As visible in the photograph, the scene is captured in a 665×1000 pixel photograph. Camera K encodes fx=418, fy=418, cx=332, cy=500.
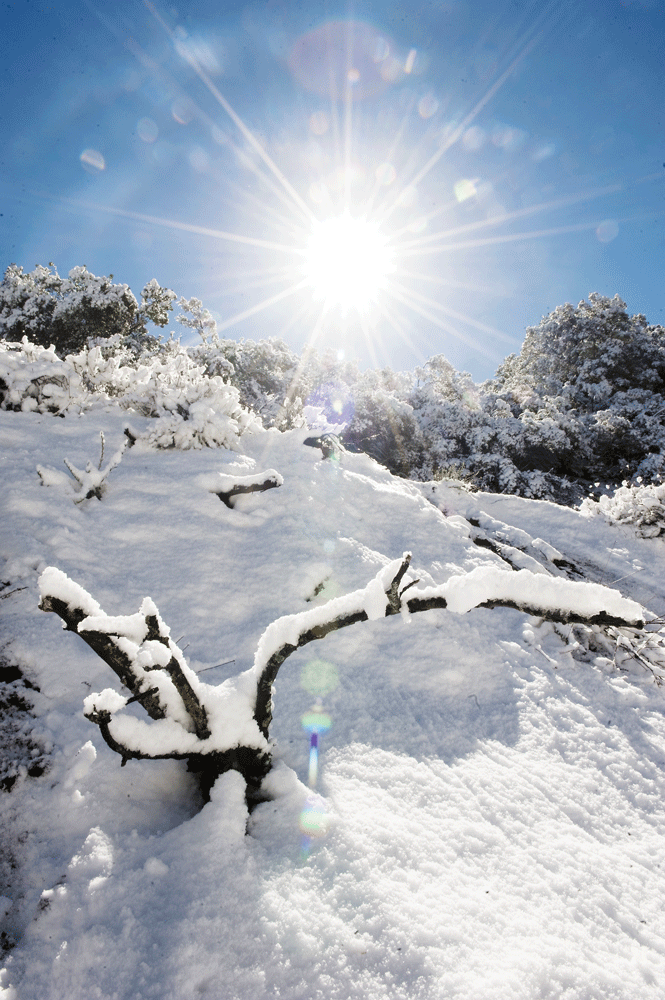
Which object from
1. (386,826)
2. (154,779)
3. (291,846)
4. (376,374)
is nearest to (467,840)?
(386,826)

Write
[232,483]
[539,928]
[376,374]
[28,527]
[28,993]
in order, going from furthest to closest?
[376,374] → [232,483] → [28,527] → [539,928] → [28,993]

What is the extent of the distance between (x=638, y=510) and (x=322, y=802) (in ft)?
18.1

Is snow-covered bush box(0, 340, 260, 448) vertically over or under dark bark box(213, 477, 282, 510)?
over

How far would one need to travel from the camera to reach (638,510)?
5.30 m

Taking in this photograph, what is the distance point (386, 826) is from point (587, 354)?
16.8m

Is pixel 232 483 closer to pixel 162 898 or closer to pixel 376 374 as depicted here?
pixel 162 898

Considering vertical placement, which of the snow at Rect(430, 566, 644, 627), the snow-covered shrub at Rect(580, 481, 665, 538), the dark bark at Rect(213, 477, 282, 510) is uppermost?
the snow-covered shrub at Rect(580, 481, 665, 538)

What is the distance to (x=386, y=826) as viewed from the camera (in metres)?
1.51

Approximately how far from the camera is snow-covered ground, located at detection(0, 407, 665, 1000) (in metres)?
1.10

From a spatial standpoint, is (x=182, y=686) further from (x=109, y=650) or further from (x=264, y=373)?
(x=264, y=373)

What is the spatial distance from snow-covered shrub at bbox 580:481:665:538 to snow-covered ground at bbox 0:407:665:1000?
309cm

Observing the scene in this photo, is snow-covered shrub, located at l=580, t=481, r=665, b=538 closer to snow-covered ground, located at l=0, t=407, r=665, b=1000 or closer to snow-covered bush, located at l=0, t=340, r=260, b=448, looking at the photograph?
snow-covered ground, located at l=0, t=407, r=665, b=1000

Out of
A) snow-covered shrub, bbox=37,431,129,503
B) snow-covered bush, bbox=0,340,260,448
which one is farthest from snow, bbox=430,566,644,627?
snow-covered bush, bbox=0,340,260,448

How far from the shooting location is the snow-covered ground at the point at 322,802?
1097 mm
